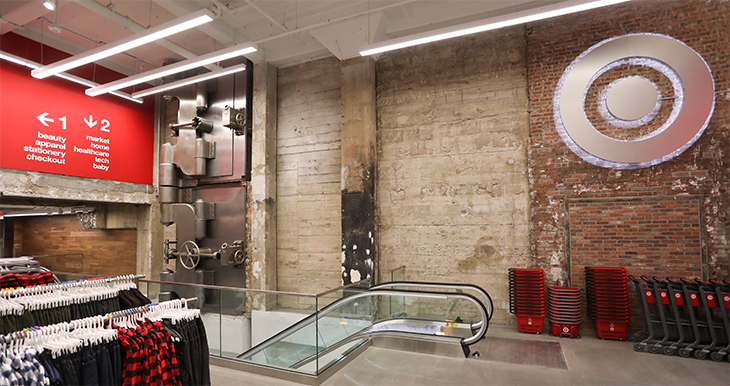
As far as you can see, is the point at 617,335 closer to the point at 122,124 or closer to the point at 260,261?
the point at 260,261

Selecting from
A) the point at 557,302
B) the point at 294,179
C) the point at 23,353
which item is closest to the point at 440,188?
the point at 557,302

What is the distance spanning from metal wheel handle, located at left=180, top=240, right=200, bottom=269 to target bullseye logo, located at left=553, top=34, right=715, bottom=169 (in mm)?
7113

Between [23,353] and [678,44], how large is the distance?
24.4 ft

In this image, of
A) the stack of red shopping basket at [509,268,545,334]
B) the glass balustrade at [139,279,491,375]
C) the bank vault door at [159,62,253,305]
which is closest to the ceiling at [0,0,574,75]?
the bank vault door at [159,62,253,305]

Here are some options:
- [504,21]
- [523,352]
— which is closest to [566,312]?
[523,352]

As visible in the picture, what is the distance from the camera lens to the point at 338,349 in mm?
4277

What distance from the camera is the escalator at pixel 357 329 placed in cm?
400

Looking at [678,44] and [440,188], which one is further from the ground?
[678,44]

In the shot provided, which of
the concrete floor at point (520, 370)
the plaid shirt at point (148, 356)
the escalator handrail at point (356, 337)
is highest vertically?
the plaid shirt at point (148, 356)

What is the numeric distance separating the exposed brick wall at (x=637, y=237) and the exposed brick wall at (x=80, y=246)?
30.5 ft

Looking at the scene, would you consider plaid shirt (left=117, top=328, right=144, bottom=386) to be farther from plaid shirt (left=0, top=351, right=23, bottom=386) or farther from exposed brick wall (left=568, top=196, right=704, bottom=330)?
exposed brick wall (left=568, top=196, right=704, bottom=330)

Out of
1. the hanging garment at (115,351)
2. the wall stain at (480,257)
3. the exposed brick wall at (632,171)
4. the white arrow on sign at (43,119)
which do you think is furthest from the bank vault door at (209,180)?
the exposed brick wall at (632,171)

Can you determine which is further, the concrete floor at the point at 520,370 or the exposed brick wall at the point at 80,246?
the exposed brick wall at the point at 80,246

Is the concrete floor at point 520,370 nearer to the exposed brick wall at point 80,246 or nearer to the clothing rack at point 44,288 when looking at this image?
the clothing rack at point 44,288
